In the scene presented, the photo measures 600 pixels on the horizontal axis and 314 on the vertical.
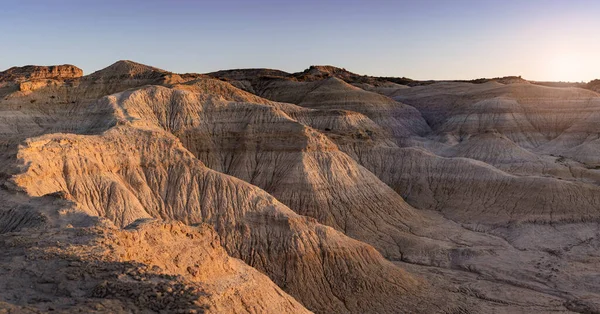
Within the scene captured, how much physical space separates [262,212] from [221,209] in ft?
9.02

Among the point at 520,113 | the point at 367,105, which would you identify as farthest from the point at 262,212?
the point at 520,113

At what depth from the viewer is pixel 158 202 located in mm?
37906

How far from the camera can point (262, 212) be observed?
3750 centimetres

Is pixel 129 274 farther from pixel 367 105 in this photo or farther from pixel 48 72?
→ pixel 48 72

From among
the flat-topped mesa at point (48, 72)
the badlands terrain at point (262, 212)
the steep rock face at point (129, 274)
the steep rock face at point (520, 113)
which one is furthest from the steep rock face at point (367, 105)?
the steep rock face at point (129, 274)

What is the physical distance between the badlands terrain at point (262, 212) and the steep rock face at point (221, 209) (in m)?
0.10

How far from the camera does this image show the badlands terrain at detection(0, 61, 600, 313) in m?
18.8

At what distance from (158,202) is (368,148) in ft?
127

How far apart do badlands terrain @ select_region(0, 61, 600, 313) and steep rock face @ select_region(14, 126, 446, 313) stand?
10 cm

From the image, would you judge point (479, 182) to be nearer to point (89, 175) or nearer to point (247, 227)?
point (247, 227)

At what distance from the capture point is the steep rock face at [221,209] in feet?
109

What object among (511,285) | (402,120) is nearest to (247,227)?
(511,285)

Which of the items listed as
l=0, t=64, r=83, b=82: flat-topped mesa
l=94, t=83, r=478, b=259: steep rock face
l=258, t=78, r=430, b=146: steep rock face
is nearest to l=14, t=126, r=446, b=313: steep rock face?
l=94, t=83, r=478, b=259: steep rock face

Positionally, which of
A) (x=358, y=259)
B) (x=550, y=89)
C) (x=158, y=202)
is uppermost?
(x=550, y=89)
